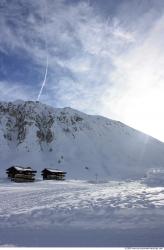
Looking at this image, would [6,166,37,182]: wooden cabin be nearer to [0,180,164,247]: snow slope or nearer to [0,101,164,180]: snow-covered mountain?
[0,101,164,180]: snow-covered mountain

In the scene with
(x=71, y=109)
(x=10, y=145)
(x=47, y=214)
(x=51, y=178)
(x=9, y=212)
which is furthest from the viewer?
(x=71, y=109)

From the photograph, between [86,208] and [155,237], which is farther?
[86,208]

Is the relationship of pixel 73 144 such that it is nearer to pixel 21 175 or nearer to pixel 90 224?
pixel 21 175

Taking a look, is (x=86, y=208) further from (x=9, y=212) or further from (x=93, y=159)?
(x=93, y=159)

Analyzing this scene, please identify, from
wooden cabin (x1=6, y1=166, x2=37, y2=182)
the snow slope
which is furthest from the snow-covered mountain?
the snow slope

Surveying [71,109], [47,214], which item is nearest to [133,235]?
[47,214]

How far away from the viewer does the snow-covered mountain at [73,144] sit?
105375 millimetres

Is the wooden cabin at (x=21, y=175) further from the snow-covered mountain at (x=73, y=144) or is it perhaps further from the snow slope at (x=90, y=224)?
the snow slope at (x=90, y=224)

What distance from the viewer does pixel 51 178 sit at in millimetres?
63562

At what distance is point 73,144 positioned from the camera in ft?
412

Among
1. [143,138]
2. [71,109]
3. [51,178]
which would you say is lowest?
[51,178]

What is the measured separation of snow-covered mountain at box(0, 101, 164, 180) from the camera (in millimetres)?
105375

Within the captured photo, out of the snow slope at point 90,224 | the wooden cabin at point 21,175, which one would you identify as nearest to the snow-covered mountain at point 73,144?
the wooden cabin at point 21,175

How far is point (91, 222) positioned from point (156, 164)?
123 m
